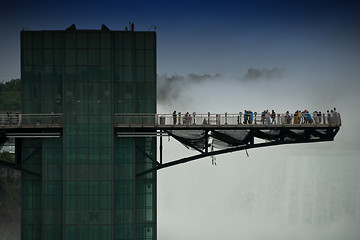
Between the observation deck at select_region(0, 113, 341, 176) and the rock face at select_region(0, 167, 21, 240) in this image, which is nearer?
the observation deck at select_region(0, 113, 341, 176)

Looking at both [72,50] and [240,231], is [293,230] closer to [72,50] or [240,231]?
[240,231]

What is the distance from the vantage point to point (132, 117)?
4269 cm

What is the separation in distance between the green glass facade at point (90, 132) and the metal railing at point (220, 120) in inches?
25.5

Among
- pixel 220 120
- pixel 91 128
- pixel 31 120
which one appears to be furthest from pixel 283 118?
pixel 31 120

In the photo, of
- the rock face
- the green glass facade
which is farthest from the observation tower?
the rock face

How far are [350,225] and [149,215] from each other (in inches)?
2640

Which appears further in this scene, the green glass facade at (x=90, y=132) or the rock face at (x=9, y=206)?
the rock face at (x=9, y=206)

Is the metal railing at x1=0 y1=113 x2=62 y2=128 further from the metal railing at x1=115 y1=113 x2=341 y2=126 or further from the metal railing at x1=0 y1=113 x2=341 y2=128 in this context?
the metal railing at x1=115 y1=113 x2=341 y2=126

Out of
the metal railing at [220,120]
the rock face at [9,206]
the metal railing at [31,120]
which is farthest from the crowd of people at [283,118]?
the rock face at [9,206]

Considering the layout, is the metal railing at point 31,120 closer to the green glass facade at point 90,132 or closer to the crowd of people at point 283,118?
the green glass facade at point 90,132

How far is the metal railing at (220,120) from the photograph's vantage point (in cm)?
4259

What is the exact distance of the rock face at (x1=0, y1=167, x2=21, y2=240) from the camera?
107438 mm

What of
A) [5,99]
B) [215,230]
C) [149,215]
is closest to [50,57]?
[149,215]

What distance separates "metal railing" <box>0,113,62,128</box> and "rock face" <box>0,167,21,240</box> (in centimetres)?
6773
